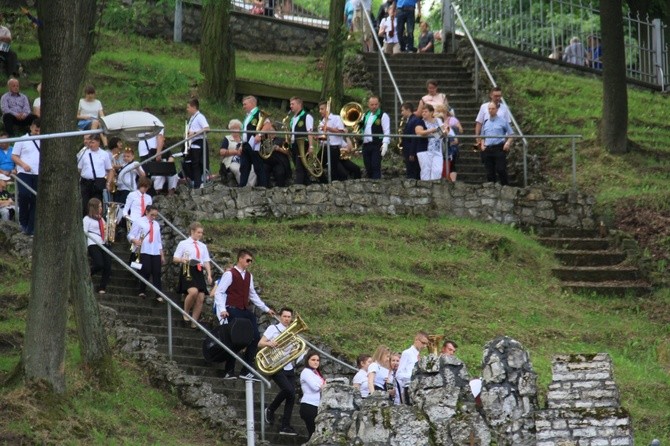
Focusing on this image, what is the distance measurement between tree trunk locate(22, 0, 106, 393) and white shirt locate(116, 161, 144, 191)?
4986 mm

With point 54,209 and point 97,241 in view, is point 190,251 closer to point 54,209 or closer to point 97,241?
point 97,241

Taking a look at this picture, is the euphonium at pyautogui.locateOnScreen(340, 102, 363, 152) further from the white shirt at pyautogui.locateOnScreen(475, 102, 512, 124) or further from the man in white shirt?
the man in white shirt

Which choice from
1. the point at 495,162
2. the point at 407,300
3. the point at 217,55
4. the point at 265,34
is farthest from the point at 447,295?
the point at 265,34

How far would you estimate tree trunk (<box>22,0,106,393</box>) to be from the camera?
67.3ft

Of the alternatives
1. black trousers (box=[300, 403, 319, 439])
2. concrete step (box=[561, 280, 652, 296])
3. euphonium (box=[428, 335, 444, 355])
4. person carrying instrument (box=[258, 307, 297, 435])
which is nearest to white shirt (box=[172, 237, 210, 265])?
person carrying instrument (box=[258, 307, 297, 435])

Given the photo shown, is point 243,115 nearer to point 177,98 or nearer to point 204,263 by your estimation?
point 177,98

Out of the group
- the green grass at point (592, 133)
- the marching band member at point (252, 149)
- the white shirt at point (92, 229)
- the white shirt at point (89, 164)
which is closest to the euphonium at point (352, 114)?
the marching band member at point (252, 149)

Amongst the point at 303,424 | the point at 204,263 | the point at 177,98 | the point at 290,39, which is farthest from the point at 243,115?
the point at 303,424

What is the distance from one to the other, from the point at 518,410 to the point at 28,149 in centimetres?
1245

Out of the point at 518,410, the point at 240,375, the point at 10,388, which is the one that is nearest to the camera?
the point at 518,410

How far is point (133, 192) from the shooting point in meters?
24.7

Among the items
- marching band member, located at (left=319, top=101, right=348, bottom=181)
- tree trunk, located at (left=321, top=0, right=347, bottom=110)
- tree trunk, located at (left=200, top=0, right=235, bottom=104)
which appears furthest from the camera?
tree trunk, located at (left=200, top=0, right=235, bottom=104)

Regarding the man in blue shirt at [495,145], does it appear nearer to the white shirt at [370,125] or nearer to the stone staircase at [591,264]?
the stone staircase at [591,264]

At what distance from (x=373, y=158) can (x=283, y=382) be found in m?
8.19
